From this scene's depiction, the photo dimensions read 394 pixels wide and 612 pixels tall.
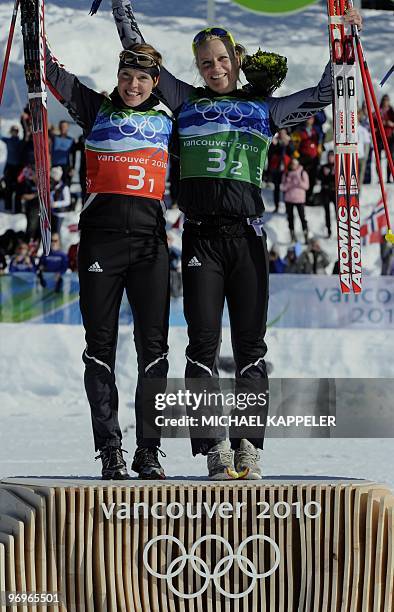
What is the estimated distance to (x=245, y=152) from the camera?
15.4ft

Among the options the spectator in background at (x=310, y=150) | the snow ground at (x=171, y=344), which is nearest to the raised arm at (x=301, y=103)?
the snow ground at (x=171, y=344)

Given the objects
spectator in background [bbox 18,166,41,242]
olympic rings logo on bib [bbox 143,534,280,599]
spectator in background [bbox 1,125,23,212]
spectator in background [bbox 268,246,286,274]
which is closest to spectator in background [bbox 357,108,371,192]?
spectator in background [bbox 268,246,286,274]

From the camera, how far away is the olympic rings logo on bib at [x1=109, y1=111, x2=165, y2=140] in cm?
462

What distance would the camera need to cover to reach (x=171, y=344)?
449 inches

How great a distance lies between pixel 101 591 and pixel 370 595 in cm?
109

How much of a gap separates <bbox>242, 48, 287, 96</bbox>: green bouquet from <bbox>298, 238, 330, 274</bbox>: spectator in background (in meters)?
7.20

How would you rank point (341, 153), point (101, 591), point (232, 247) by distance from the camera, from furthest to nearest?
point (341, 153)
point (232, 247)
point (101, 591)

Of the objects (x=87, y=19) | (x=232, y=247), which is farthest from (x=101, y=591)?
(x=87, y=19)

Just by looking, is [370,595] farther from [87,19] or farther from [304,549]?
[87,19]

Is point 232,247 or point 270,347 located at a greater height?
point 232,247

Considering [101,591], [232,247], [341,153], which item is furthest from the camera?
[341,153]

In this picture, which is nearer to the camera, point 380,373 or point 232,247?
point 232,247

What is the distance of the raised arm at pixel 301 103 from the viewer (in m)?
4.77

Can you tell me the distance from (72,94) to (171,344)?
6.83 meters
